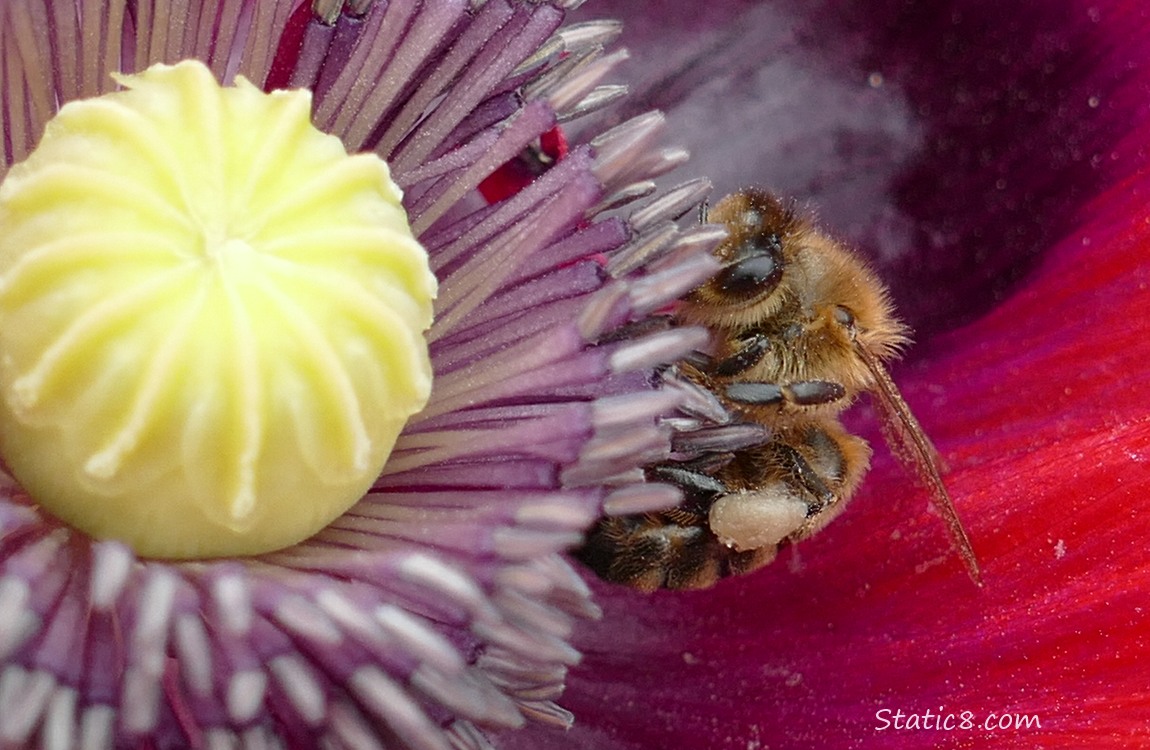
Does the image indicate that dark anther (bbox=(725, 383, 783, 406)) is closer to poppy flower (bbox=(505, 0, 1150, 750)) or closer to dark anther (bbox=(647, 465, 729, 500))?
dark anther (bbox=(647, 465, 729, 500))

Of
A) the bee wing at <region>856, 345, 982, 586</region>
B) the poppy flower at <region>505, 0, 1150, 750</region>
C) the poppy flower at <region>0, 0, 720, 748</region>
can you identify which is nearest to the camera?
the poppy flower at <region>0, 0, 720, 748</region>

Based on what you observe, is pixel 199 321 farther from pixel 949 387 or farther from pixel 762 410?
pixel 949 387

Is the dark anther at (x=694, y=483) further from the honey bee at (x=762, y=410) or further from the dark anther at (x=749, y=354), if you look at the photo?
the dark anther at (x=749, y=354)

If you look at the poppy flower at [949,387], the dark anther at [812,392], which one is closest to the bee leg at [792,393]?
the dark anther at [812,392]

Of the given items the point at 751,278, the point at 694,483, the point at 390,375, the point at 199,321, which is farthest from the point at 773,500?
the point at 199,321

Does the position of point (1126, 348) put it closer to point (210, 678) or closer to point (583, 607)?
point (583, 607)

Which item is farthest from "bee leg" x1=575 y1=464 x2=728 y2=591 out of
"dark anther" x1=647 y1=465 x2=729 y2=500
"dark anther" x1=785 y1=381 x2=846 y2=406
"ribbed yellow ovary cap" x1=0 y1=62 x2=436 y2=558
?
"ribbed yellow ovary cap" x1=0 y1=62 x2=436 y2=558
